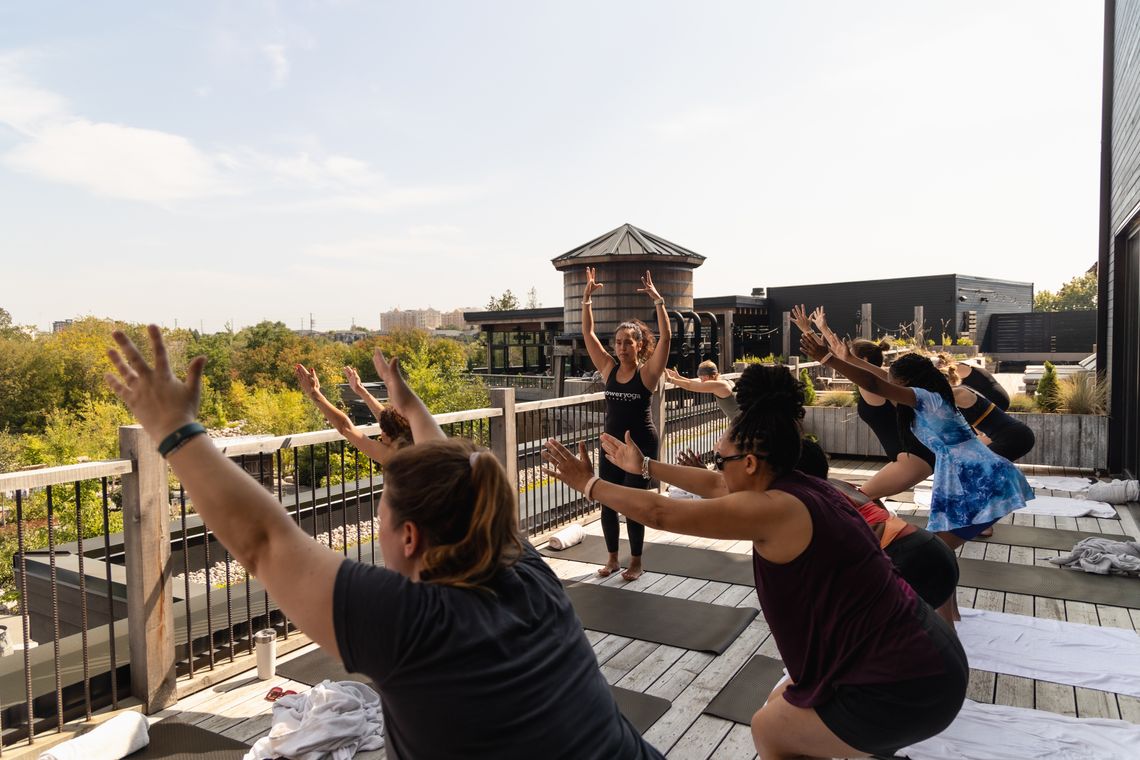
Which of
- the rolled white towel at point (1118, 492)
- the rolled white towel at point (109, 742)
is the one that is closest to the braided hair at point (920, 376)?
the rolled white towel at point (109, 742)

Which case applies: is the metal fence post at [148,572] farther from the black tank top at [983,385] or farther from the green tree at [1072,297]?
the green tree at [1072,297]

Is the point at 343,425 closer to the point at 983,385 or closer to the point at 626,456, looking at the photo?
the point at 626,456

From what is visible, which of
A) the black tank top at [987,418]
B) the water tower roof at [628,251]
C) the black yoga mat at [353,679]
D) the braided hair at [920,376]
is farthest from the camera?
the water tower roof at [628,251]

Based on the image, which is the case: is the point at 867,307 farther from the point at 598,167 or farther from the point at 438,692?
the point at 438,692

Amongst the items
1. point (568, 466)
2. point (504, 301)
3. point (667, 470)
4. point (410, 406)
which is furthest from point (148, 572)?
point (504, 301)

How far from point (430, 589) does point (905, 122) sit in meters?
14.4

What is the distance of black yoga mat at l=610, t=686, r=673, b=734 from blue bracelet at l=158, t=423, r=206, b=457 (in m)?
2.35

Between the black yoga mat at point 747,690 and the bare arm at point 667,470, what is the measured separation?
106 cm

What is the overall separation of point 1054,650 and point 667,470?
2.59 metres

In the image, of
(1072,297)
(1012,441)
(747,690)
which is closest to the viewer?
(747,690)

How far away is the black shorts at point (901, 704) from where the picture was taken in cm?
170

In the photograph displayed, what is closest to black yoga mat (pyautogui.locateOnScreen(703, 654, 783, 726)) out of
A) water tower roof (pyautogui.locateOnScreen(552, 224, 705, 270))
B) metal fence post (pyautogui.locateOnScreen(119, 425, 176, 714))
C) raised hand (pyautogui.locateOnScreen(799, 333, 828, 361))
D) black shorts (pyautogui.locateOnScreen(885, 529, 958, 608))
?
black shorts (pyautogui.locateOnScreen(885, 529, 958, 608))

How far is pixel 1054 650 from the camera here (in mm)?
3441

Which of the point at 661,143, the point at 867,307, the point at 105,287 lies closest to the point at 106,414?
the point at 661,143
